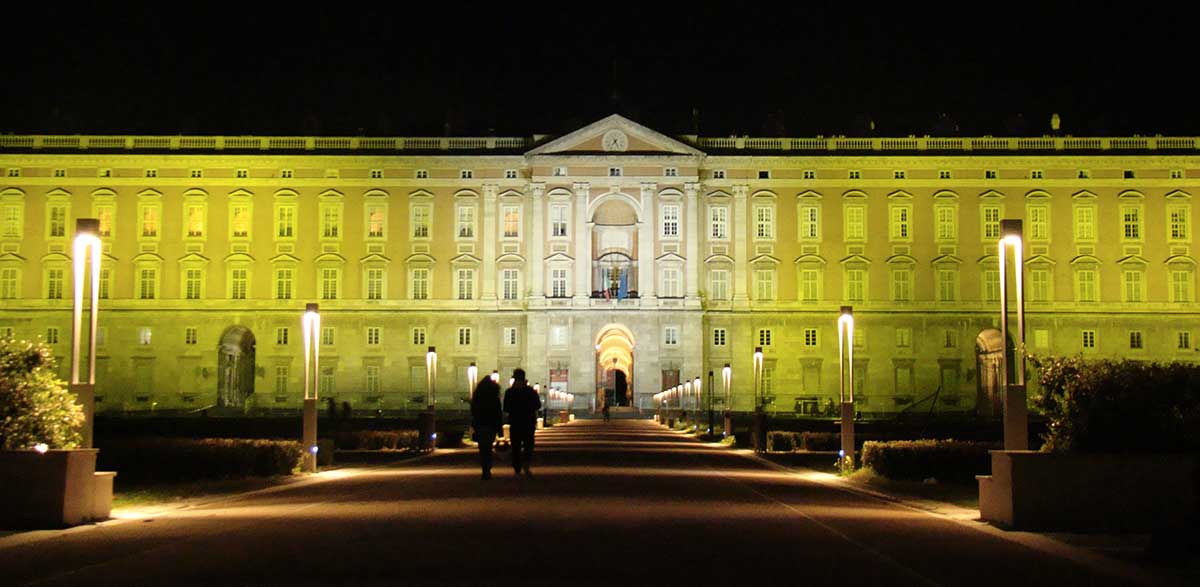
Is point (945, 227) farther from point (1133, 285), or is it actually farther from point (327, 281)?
point (327, 281)

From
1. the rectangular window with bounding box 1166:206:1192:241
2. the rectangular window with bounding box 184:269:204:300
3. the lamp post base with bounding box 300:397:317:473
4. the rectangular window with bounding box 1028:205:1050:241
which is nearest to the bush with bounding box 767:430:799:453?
the lamp post base with bounding box 300:397:317:473

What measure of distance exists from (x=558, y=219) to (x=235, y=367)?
72.6ft

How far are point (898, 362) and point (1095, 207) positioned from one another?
1523 centimetres

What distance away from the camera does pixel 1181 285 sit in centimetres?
9488

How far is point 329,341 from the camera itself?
3723 inches

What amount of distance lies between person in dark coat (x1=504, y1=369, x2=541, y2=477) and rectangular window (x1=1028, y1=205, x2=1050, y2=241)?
7312cm

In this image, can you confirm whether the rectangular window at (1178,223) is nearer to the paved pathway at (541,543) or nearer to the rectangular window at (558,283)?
the rectangular window at (558,283)

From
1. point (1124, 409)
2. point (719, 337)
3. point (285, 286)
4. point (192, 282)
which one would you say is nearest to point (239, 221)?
point (192, 282)

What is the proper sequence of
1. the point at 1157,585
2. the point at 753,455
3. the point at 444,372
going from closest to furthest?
the point at 1157,585, the point at 753,455, the point at 444,372

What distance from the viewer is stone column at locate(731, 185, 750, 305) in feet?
312

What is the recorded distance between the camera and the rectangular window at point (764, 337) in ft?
310

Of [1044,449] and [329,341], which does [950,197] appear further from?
[1044,449]
